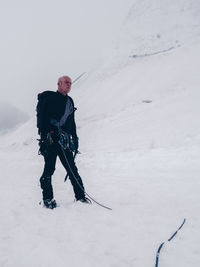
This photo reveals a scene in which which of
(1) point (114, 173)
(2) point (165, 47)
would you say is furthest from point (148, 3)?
(1) point (114, 173)

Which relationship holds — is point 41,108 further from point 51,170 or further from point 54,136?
point 51,170

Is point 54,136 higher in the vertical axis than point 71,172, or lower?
higher

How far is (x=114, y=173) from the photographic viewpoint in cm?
775

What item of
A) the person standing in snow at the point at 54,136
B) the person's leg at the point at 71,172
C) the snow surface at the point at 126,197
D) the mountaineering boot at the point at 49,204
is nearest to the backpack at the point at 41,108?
the person standing in snow at the point at 54,136

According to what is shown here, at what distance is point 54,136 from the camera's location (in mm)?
4848

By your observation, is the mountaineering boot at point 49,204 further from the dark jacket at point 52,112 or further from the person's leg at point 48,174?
the dark jacket at point 52,112

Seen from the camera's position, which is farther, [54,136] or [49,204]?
[54,136]

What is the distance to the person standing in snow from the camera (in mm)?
4715

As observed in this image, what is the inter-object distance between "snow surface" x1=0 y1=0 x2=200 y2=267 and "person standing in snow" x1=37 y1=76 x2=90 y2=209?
434 mm

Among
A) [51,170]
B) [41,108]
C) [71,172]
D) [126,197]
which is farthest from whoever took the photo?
[126,197]

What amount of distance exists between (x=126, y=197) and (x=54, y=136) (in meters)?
2.08

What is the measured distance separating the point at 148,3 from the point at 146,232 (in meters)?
36.0

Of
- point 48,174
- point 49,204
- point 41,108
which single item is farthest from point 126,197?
point 41,108

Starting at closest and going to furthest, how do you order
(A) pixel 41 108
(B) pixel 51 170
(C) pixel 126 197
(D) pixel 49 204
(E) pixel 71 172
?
(D) pixel 49 204
(A) pixel 41 108
(B) pixel 51 170
(E) pixel 71 172
(C) pixel 126 197
